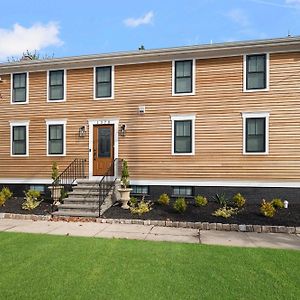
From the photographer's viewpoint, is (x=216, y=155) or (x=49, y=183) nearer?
(x=216, y=155)

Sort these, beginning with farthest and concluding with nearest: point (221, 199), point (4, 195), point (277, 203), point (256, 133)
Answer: point (4, 195)
point (256, 133)
point (221, 199)
point (277, 203)

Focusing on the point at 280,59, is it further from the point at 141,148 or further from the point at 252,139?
the point at 141,148

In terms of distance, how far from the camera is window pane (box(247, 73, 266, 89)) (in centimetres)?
1249

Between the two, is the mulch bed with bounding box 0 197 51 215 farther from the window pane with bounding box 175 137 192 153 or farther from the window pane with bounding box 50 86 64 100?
the window pane with bounding box 175 137 192 153

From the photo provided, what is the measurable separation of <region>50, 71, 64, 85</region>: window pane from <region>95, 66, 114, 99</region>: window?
1690mm

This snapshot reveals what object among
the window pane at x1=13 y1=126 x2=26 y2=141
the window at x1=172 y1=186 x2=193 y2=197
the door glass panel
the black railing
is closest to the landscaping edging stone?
the black railing

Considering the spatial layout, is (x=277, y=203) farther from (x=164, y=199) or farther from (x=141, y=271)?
(x=141, y=271)

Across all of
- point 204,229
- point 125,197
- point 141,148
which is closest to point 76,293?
point 204,229

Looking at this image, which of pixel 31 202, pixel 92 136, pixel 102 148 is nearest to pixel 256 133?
pixel 102 148

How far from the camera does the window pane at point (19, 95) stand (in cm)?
1490

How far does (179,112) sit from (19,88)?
7657 mm

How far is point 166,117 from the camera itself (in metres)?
13.3

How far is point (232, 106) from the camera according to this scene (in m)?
12.7

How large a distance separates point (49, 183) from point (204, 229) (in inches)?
314
